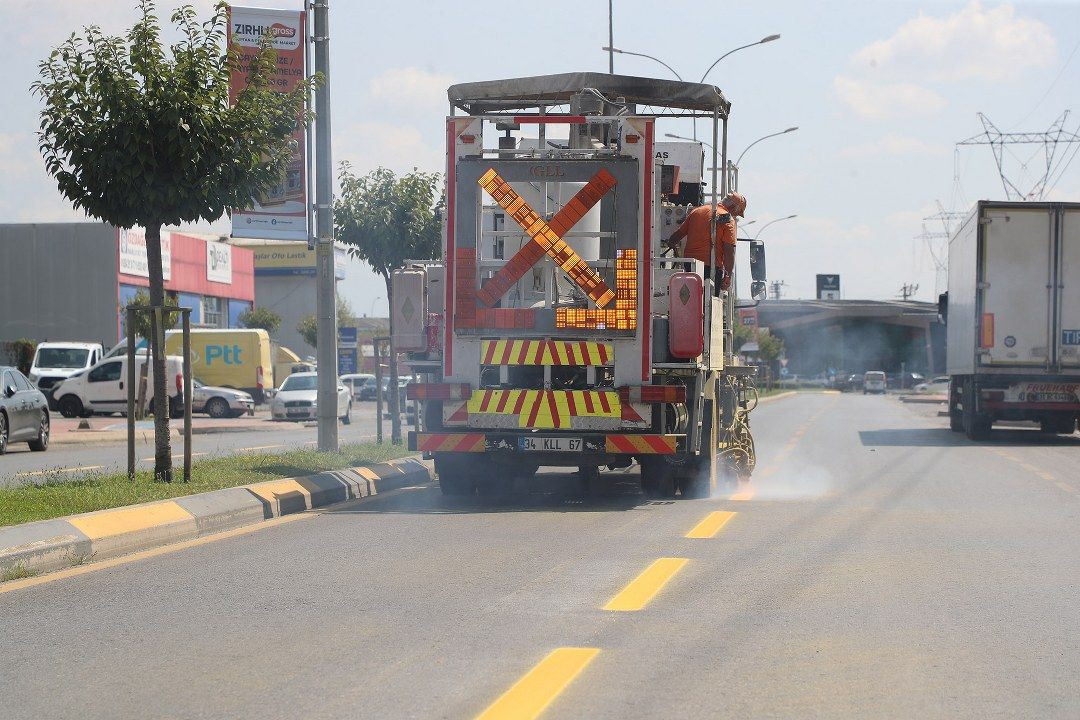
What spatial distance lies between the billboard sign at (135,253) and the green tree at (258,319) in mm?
11099

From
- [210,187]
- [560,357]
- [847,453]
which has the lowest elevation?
[847,453]

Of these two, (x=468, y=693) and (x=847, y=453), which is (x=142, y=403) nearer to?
(x=847, y=453)

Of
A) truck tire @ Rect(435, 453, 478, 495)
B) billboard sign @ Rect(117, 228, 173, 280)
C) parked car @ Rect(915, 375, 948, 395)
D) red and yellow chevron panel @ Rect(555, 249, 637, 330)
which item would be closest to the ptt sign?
billboard sign @ Rect(117, 228, 173, 280)

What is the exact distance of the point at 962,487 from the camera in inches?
580

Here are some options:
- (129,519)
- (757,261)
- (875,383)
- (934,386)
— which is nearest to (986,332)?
(757,261)

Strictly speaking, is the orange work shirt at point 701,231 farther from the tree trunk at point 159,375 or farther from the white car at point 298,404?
the white car at point 298,404

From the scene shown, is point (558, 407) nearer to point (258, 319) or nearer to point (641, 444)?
point (641, 444)

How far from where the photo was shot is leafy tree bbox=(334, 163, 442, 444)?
21672 mm

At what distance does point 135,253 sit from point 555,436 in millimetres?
54500

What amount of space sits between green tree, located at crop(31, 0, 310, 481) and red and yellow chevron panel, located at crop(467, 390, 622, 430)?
3077mm

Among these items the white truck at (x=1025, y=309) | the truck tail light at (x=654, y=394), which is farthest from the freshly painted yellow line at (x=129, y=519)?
the white truck at (x=1025, y=309)

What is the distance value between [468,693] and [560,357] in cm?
710

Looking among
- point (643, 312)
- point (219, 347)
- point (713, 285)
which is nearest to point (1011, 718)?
point (643, 312)

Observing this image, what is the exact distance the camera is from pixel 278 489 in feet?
40.2
